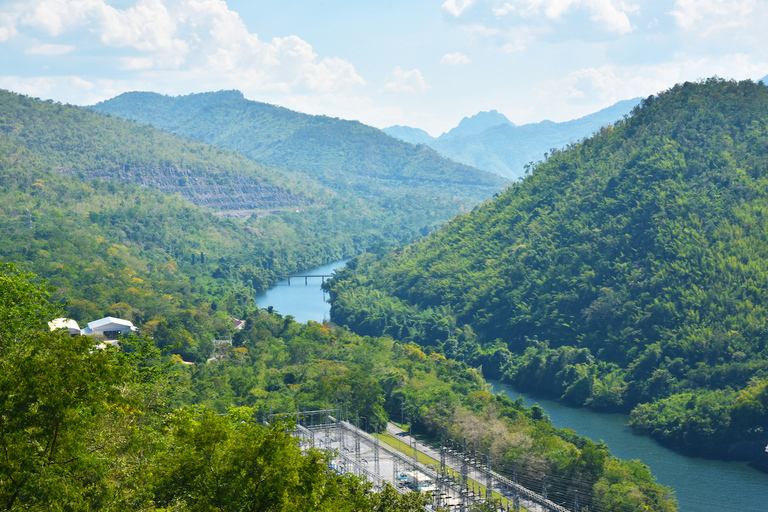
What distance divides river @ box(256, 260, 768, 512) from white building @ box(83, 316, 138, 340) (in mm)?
34937

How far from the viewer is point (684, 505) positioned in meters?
47.2

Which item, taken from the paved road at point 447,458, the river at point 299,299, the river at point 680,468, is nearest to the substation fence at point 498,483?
the paved road at point 447,458

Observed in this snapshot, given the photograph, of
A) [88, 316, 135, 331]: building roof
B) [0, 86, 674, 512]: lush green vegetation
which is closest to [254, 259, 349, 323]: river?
[0, 86, 674, 512]: lush green vegetation

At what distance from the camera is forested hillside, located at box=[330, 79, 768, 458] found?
68.9m

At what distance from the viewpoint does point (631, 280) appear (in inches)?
3383

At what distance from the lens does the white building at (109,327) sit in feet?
220

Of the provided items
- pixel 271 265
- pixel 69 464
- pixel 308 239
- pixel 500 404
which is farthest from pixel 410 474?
pixel 308 239

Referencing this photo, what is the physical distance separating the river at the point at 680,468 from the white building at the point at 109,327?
115 feet

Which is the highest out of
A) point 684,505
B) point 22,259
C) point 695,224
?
point 695,224

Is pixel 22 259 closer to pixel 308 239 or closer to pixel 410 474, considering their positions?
pixel 410 474

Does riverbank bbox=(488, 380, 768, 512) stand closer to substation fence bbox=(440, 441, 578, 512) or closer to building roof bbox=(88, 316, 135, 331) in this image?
substation fence bbox=(440, 441, 578, 512)

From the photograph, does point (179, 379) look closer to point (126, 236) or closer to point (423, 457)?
point (423, 457)

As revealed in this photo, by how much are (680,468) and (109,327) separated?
47246 mm

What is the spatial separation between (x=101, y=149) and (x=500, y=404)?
154 metres
